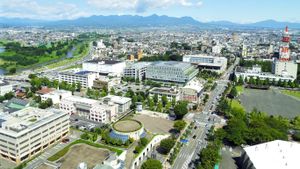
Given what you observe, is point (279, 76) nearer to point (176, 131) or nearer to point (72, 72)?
point (176, 131)

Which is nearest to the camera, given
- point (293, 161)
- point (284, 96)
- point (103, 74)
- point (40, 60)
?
point (293, 161)

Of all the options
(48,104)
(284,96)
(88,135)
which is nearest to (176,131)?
(88,135)

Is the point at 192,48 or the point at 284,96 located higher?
the point at 192,48

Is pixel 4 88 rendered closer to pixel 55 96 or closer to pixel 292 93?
Answer: pixel 55 96

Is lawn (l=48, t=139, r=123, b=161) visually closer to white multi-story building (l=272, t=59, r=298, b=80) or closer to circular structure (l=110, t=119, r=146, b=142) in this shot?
circular structure (l=110, t=119, r=146, b=142)

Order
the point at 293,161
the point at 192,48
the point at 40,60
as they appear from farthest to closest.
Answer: the point at 192,48 < the point at 40,60 < the point at 293,161

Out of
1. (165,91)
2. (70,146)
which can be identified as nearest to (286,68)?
(165,91)

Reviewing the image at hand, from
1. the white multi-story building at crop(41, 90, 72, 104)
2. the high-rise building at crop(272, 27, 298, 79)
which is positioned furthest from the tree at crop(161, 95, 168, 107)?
the high-rise building at crop(272, 27, 298, 79)

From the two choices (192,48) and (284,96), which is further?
(192,48)
